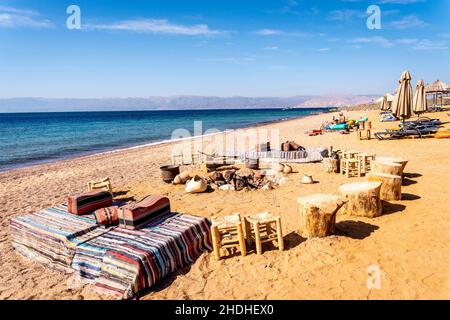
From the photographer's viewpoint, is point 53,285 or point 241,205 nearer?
point 53,285

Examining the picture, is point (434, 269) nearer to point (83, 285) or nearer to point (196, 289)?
point (196, 289)

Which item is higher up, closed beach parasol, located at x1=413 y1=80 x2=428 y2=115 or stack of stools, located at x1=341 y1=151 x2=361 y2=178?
closed beach parasol, located at x1=413 y1=80 x2=428 y2=115

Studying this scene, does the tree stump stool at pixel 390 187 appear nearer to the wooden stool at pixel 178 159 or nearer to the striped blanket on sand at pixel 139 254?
the striped blanket on sand at pixel 139 254

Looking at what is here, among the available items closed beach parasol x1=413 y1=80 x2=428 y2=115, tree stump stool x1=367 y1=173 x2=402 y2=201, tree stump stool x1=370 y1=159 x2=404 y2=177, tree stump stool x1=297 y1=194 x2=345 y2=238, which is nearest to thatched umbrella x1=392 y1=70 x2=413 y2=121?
closed beach parasol x1=413 y1=80 x2=428 y2=115

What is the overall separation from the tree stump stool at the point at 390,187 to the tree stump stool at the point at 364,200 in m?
0.82

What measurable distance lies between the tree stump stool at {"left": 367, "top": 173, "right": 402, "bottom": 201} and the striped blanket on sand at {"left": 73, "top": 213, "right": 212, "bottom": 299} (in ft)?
16.2

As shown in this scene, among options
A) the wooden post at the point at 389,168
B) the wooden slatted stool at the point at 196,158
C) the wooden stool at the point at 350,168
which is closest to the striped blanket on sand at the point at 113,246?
the wooden post at the point at 389,168

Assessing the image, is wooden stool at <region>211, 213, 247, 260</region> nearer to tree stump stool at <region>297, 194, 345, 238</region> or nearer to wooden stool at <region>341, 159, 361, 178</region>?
tree stump stool at <region>297, 194, 345, 238</region>

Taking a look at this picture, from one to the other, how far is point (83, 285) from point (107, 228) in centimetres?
119

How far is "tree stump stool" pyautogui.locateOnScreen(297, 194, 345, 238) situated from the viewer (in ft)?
19.3

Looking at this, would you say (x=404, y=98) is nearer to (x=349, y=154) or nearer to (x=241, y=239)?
(x=349, y=154)
